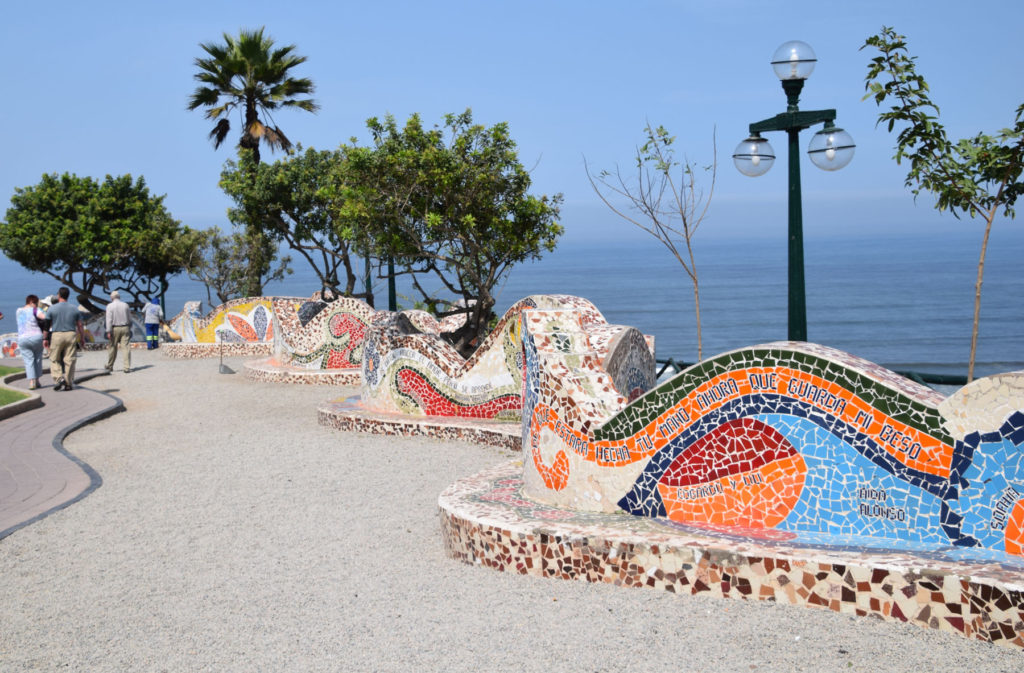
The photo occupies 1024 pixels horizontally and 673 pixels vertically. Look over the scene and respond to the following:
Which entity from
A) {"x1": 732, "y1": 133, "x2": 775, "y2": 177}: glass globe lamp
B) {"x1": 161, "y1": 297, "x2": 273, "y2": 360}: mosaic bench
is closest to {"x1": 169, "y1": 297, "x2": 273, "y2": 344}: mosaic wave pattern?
{"x1": 161, "y1": 297, "x2": 273, "y2": 360}: mosaic bench

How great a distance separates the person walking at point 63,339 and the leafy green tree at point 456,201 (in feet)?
16.0

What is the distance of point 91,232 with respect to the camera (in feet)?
84.8

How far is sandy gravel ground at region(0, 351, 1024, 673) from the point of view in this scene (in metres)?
4.55

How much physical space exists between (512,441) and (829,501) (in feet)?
16.1

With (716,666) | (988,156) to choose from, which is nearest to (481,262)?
(988,156)

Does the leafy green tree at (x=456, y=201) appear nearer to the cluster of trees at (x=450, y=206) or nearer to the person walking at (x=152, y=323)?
the cluster of trees at (x=450, y=206)

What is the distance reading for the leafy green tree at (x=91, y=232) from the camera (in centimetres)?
2541

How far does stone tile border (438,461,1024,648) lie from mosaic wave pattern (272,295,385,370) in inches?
369

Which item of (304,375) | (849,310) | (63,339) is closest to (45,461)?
(63,339)

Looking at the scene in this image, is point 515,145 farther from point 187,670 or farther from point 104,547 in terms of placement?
point 187,670

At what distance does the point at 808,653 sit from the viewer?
14.6ft

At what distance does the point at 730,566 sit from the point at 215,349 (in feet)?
60.3

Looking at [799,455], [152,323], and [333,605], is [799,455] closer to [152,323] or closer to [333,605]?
[333,605]

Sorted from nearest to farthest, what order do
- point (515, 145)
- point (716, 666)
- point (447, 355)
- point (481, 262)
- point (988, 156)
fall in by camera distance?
1. point (716, 666)
2. point (988, 156)
3. point (447, 355)
4. point (515, 145)
5. point (481, 262)
